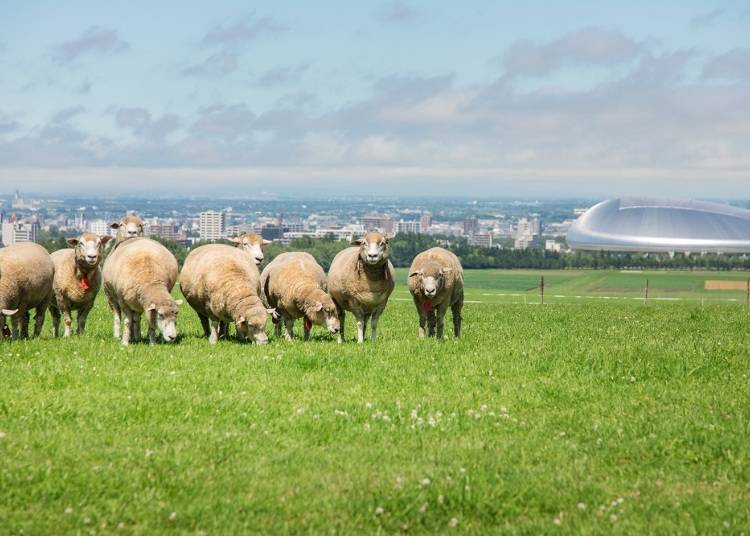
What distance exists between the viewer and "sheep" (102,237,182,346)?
1867cm

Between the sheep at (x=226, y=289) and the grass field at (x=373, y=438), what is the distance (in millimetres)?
1240

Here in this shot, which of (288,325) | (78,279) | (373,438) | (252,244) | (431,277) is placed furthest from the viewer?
(252,244)

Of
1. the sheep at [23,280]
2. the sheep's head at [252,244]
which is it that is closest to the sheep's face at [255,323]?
the sheep's head at [252,244]

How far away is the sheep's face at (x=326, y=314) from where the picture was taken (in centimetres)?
1991

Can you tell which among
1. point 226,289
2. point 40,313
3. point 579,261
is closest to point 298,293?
point 226,289

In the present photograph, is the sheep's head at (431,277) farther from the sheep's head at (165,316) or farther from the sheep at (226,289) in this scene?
the sheep's head at (165,316)

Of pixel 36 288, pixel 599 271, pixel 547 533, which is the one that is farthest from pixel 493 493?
pixel 599 271

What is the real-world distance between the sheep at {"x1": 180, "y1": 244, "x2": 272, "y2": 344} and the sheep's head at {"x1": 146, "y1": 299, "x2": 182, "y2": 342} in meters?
0.92

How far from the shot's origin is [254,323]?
61.3 feet

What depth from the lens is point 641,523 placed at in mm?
8516

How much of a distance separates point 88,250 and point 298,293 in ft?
14.6

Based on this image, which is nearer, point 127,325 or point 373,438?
point 373,438

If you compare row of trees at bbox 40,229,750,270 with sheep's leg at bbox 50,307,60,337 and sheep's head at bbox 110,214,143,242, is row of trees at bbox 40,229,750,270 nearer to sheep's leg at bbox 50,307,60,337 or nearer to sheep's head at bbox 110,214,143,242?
sheep's head at bbox 110,214,143,242

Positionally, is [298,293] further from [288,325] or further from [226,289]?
[226,289]
